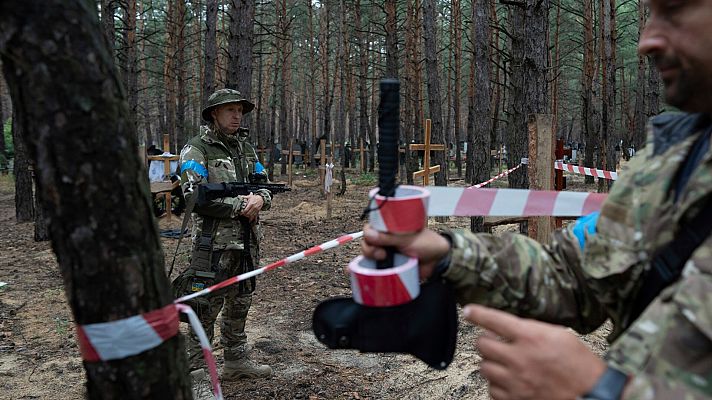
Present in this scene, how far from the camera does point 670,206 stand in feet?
3.95

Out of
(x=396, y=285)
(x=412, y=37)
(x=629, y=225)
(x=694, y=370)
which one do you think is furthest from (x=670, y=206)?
(x=412, y=37)

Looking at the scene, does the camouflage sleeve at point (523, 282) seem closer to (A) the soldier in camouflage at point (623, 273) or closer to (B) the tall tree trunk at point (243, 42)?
(A) the soldier in camouflage at point (623, 273)

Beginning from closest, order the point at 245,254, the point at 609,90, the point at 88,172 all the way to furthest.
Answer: the point at 88,172 → the point at 245,254 → the point at 609,90

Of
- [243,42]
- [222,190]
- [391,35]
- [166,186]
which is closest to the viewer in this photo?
[222,190]

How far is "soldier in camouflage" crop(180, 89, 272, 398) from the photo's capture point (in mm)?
4090

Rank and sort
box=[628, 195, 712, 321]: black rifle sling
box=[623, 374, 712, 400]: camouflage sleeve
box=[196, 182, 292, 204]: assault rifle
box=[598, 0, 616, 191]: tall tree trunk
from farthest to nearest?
box=[598, 0, 616, 191]: tall tree trunk < box=[196, 182, 292, 204]: assault rifle < box=[628, 195, 712, 321]: black rifle sling < box=[623, 374, 712, 400]: camouflage sleeve

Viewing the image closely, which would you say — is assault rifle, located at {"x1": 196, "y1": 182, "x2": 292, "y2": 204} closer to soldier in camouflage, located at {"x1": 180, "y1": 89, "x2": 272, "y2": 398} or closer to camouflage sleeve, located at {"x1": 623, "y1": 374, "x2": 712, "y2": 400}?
soldier in camouflage, located at {"x1": 180, "y1": 89, "x2": 272, "y2": 398}

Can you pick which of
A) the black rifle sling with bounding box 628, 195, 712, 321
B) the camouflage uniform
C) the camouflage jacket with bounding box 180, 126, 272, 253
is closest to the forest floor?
the camouflage uniform

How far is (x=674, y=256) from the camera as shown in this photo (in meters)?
1.12

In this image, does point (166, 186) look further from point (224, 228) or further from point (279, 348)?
point (224, 228)

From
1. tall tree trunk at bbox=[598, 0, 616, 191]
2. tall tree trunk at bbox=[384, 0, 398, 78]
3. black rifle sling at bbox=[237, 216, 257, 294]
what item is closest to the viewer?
black rifle sling at bbox=[237, 216, 257, 294]

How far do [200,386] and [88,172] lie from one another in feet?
10.6

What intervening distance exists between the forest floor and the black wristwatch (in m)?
2.92

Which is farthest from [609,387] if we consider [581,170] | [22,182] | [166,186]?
[22,182]
